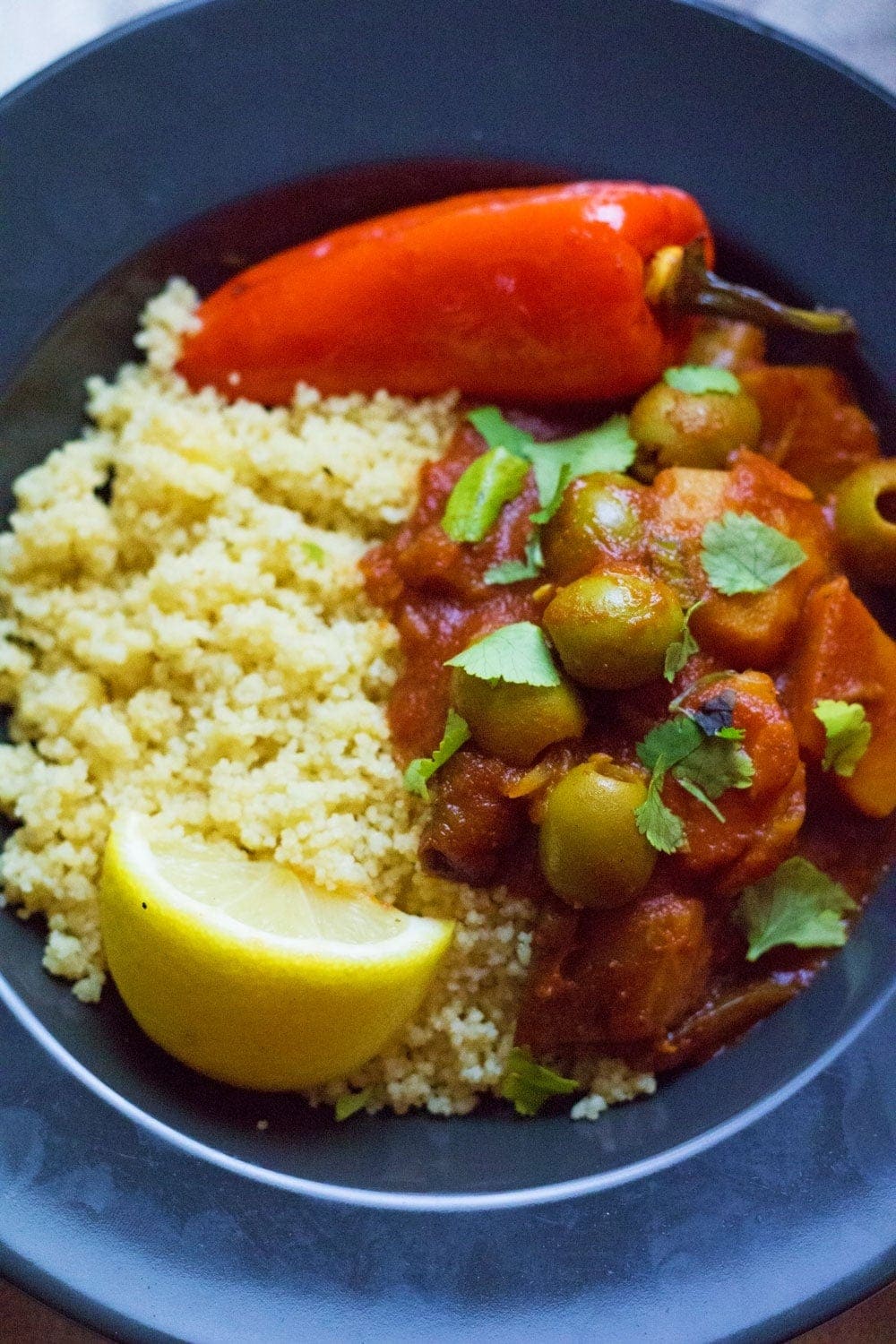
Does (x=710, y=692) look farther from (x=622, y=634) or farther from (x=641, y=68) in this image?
(x=641, y=68)

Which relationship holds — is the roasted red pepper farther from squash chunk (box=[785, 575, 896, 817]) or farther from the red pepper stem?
squash chunk (box=[785, 575, 896, 817])

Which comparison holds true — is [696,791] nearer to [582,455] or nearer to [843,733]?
[843,733]

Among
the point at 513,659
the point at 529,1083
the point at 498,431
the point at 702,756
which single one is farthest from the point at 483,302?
the point at 529,1083

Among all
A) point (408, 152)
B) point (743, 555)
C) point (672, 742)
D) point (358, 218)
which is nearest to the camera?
point (672, 742)

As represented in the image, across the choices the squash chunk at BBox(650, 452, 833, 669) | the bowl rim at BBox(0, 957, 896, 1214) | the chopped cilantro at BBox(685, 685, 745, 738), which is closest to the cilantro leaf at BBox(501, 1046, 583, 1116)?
the bowl rim at BBox(0, 957, 896, 1214)

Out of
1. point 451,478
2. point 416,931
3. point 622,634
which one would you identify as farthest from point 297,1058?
point 451,478

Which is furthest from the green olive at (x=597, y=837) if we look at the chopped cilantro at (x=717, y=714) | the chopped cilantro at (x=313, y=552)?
the chopped cilantro at (x=313, y=552)
